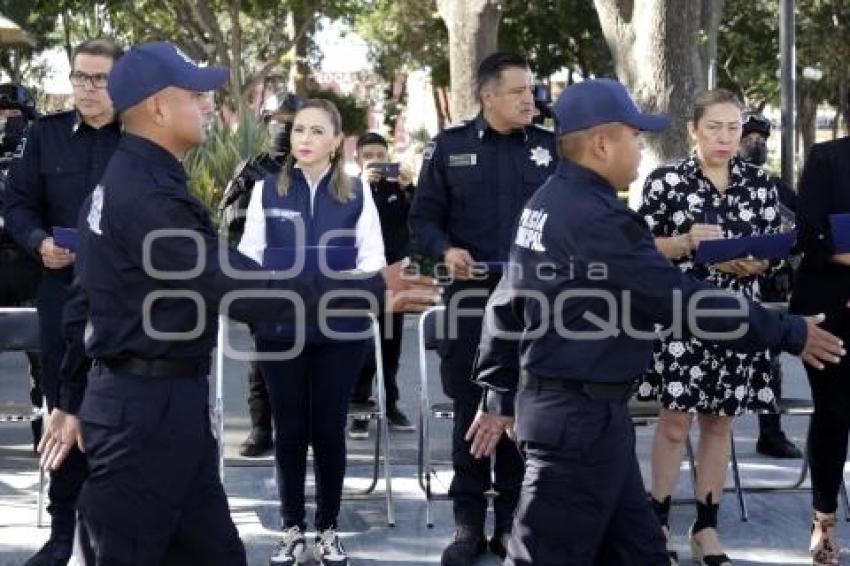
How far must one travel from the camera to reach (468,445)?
5977 millimetres

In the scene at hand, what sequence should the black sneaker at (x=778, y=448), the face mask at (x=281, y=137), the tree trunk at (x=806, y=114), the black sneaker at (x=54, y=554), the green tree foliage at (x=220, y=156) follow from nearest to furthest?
the black sneaker at (x=54, y=554)
the face mask at (x=281, y=137)
the black sneaker at (x=778, y=448)
the green tree foliage at (x=220, y=156)
the tree trunk at (x=806, y=114)

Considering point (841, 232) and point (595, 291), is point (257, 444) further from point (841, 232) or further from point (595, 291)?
point (595, 291)

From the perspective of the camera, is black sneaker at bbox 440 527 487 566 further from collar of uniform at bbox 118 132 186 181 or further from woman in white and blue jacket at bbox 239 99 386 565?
collar of uniform at bbox 118 132 186 181

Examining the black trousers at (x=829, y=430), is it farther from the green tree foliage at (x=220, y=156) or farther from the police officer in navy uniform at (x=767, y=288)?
the green tree foliage at (x=220, y=156)

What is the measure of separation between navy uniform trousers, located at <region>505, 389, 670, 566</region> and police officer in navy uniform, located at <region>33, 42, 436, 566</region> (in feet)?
2.10

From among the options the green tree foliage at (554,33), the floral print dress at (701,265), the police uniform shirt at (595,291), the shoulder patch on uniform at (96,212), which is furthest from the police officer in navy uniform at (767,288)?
the green tree foliage at (554,33)

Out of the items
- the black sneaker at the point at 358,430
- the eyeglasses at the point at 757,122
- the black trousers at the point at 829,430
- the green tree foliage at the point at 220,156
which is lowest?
the black sneaker at the point at 358,430

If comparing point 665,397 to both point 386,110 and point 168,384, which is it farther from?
point 386,110

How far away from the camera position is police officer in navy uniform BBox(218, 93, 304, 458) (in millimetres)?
7098

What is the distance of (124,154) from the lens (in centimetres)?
386

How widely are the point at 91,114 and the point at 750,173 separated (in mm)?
2680

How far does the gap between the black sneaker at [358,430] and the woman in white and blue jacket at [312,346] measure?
2.50m

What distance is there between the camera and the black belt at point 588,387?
4098 millimetres

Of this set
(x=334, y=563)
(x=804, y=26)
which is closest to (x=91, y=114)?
(x=334, y=563)
